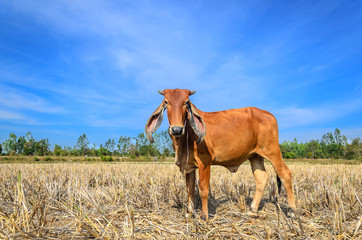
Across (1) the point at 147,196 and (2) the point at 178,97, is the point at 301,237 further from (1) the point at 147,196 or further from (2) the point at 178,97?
(1) the point at 147,196

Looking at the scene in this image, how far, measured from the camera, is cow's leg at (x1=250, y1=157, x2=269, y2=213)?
4.73 m

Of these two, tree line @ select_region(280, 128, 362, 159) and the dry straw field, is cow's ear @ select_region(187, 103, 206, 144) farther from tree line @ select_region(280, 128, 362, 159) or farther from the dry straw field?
tree line @ select_region(280, 128, 362, 159)

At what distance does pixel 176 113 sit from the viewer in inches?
144

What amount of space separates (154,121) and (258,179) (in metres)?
2.67

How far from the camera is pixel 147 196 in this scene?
494 cm

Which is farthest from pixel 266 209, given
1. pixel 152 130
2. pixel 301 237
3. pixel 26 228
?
pixel 26 228

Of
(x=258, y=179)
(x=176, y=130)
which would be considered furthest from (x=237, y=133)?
(x=176, y=130)

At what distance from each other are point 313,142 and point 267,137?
74.7 meters

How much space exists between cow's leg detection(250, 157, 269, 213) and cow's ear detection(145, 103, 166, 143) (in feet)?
8.34

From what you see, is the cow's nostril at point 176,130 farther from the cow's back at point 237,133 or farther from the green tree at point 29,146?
the green tree at point 29,146

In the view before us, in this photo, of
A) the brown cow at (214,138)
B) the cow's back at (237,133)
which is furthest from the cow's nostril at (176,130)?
the cow's back at (237,133)

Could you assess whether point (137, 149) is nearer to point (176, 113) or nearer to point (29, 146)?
point (29, 146)

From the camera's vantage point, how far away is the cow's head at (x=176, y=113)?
145 inches

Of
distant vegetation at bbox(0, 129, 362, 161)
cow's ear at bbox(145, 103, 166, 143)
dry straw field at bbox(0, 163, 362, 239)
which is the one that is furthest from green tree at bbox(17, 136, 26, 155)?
cow's ear at bbox(145, 103, 166, 143)
